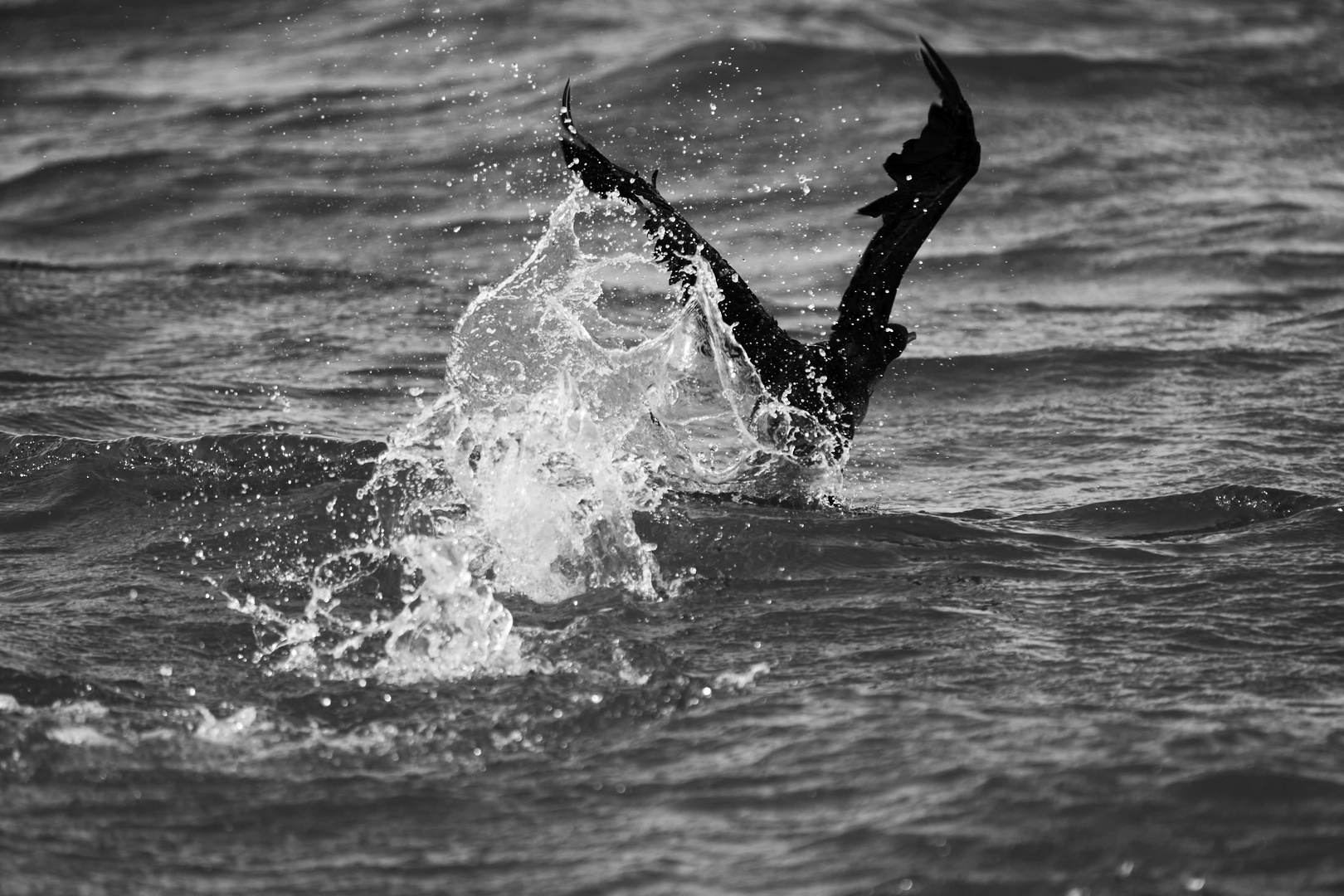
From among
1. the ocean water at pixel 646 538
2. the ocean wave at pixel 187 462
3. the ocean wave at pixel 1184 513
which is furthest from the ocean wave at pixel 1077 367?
the ocean wave at pixel 187 462

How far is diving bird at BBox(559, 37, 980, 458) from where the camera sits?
5.62 metres

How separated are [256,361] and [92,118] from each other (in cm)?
629

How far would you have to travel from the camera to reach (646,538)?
600 centimetres

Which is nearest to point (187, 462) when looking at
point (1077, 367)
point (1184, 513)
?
point (1184, 513)

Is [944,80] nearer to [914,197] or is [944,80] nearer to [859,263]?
[914,197]

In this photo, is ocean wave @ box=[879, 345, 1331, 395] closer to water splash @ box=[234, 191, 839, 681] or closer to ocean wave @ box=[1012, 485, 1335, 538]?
ocean wave @ box=[1012, 485, 1335, 538]

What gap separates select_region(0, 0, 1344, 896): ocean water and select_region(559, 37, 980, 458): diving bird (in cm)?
18

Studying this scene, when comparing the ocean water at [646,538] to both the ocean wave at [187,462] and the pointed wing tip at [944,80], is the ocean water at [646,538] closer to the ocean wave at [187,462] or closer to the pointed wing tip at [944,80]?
the ocean wave at [187,462]

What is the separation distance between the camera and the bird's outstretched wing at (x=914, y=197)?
19.0 ft

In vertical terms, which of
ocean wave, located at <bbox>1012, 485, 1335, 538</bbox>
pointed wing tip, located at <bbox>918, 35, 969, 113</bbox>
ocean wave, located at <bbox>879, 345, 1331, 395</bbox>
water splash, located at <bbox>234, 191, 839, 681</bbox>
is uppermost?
pointed wing tip, located at <bbox>918, 35, 969, 113</bbox>

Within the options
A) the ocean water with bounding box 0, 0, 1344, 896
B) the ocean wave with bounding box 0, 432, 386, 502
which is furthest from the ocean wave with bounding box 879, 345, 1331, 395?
the ocean wave with bounding box 0, 432, 386, 502

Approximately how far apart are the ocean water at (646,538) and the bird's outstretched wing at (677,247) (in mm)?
133

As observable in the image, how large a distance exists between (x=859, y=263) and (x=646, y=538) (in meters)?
1.30

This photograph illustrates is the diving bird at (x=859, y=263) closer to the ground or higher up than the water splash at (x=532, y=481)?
higher up
